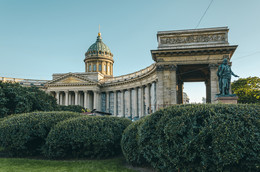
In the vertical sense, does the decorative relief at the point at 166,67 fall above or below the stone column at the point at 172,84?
above

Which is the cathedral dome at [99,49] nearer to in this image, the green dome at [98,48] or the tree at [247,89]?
the green dome at [98,48]

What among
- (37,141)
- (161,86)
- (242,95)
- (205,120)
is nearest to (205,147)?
(205,120)

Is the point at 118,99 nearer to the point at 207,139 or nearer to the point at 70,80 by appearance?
the point at 70,80

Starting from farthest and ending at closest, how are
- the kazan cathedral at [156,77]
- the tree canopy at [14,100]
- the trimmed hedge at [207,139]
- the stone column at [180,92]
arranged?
the stone column at [180,92]
the kazan cathedral at [156,77]
the tree canopy at [14,100]
the trimmed hedge at [207,139]

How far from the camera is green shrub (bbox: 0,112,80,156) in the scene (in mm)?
12852

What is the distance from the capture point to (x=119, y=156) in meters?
13.3

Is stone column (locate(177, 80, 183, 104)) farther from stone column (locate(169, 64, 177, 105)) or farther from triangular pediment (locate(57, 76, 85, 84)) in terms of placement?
triangular pediment (locate(57, 76, 85, 84))

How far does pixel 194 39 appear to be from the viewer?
30.7 m

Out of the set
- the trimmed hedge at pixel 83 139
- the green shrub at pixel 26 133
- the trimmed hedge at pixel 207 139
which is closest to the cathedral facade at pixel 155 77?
the trimmed hedge at pixel 83 139

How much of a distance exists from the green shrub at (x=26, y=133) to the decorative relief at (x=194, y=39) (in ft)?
71.1

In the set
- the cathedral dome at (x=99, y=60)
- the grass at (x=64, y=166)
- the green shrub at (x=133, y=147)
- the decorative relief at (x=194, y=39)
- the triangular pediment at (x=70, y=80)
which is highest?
the cathedral dome at (x=99, y=60)

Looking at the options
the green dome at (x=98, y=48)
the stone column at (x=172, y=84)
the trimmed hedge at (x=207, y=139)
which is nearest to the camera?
the trimmed hedge at (x=207, y=139)

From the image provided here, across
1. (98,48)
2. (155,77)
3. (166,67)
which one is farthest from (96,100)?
(166,67)

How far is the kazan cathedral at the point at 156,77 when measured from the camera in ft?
98.9
